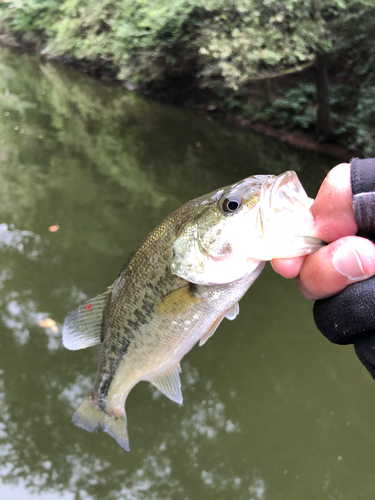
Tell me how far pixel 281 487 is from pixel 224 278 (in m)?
2.66

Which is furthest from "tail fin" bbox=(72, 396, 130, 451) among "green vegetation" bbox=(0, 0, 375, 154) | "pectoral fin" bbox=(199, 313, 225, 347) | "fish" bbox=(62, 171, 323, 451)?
"green vegetation" bbox=(0, 0, 375, 154)

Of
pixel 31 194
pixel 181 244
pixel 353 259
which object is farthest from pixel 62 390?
pixel 31 194

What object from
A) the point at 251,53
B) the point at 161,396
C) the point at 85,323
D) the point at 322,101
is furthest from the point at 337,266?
the point at 322,101

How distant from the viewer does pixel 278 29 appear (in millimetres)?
7676

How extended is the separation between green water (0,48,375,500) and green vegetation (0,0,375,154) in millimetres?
4587

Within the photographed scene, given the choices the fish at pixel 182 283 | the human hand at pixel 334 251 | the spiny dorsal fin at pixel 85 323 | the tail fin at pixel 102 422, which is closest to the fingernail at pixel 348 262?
the human hand at pixel 334 251

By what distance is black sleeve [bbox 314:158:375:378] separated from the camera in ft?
4.43

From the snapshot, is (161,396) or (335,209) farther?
(161,396)

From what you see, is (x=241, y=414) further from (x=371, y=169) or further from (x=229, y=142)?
(x=229, y=142)

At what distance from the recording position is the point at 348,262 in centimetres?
134

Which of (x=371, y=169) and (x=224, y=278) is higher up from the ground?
(x=371, y=169)

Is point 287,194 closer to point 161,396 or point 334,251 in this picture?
point 334,251

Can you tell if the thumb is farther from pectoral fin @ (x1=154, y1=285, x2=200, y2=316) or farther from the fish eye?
pectoral fin @ (x1=154, y1=285, x2=200, y2=316)

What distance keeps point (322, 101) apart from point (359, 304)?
9.95 metres
